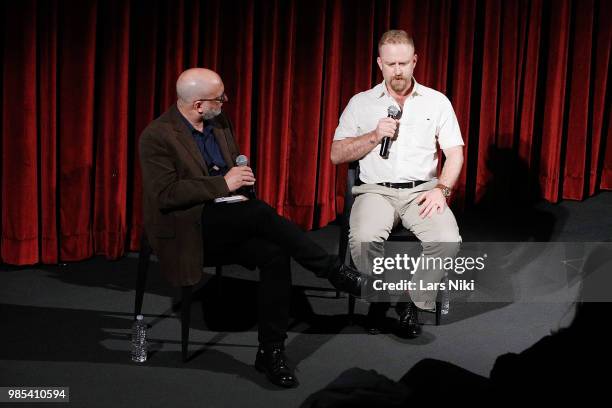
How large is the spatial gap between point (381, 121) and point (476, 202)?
208cm

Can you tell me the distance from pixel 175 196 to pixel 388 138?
0.90 metres

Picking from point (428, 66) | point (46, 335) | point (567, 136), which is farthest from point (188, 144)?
point (567, 136)

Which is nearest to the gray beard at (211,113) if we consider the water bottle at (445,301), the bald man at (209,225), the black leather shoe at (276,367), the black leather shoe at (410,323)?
the bald man at (209,225)

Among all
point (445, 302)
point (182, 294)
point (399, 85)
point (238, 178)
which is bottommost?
point (445, 302)

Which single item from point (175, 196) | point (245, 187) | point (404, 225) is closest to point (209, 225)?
point (175, 196)

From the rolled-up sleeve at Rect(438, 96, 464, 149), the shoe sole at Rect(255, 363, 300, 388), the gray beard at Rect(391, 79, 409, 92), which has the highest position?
the gray beard at Rect(391, 79, 409, 92)

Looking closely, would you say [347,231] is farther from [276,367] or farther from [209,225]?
[276,367]

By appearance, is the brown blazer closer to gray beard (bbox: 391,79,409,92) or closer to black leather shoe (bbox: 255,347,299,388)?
black leather shoe (bbox: 255,347,299,388)

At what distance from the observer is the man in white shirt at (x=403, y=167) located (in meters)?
3.37

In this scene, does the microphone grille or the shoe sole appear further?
the microphone grille

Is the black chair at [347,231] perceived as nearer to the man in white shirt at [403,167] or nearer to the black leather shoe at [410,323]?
the man in white shirt at [403,167]

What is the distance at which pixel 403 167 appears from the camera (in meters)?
3.56

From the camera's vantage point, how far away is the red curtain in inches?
162

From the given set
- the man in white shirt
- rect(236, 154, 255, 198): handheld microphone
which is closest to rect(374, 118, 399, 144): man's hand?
the man in white shirt
